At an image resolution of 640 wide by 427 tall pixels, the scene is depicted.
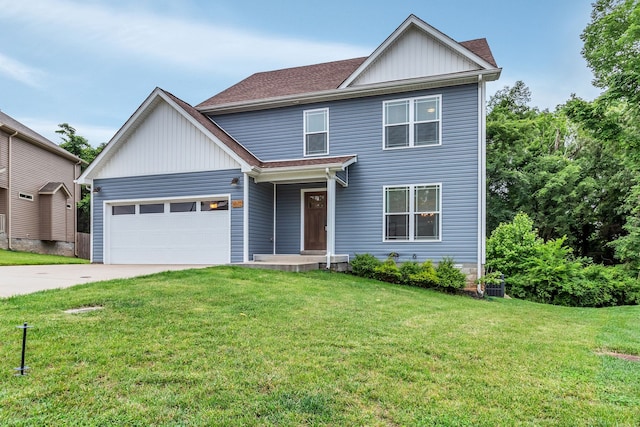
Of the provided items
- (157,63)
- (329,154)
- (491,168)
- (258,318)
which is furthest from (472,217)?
→ (157,63)

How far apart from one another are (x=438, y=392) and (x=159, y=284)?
562cm

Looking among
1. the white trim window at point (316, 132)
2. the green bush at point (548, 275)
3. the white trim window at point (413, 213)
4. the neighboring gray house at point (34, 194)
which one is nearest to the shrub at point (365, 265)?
the white trim window at point (413, 213)

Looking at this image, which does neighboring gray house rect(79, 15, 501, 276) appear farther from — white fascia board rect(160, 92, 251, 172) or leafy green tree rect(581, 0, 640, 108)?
leafy green tree rect(581, 0, 640, 108)

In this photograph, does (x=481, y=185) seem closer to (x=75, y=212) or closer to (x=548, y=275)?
(x=548, y=275)

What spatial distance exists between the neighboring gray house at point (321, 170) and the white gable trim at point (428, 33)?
0.10ft

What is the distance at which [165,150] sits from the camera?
11875 mm

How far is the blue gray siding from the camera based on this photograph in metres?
11.3

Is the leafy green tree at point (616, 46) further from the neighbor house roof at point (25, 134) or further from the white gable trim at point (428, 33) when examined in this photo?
the neighbor house roof at point (25, 134)

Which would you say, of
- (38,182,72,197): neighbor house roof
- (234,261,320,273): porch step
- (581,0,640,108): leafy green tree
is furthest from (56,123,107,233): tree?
(581,0,640,108): leafy green tree

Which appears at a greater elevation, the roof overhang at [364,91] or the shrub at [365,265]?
the roof overhang at [364,91]

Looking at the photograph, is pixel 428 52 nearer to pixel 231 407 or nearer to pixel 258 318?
pixel 258 318

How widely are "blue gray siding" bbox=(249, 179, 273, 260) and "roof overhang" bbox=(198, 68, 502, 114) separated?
2.77 metres

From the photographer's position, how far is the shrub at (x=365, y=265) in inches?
417

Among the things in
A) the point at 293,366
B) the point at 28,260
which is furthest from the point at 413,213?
the point at 28,260
